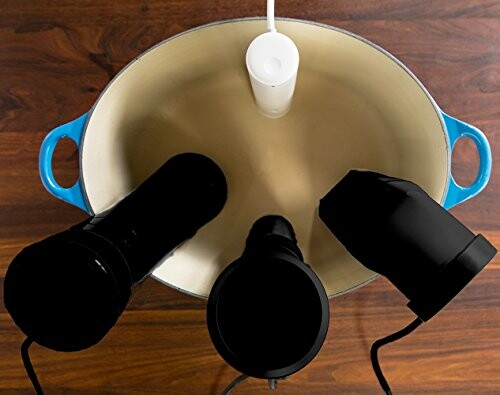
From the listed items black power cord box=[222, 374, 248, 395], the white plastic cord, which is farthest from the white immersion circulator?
black power cord box=[222, 374, 248, 395]

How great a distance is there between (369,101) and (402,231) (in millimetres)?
220

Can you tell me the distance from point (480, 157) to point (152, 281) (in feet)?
1.16

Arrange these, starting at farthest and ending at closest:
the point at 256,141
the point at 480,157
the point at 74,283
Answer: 1. the point at 256,141
2. the point at 480,157
3. the point at 74,283

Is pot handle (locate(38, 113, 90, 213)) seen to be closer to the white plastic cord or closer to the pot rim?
the pot rim

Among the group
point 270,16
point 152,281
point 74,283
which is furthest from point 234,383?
point 270,16

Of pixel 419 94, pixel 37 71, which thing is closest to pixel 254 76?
pixel 419 94

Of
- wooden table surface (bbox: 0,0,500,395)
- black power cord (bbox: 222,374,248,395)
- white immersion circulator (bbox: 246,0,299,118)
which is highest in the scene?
white immersion circulator (bbox: 246,0,299,118)

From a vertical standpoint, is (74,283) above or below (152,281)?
above

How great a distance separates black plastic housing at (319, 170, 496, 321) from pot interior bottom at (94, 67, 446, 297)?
0.45 ft

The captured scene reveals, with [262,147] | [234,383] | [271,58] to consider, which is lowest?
[234,383]

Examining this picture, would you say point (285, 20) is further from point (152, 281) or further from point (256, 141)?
point (152, 281)

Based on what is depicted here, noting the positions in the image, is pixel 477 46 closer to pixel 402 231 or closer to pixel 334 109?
pixel 334 109

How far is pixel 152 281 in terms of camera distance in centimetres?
55

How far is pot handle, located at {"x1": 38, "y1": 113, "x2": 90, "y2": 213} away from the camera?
1.50 feet
